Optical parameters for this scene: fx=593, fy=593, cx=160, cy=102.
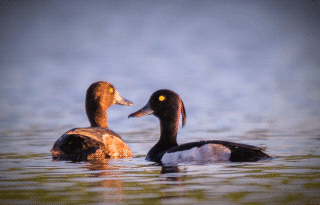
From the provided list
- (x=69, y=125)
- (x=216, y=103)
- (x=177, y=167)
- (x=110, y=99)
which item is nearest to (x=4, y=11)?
(x=216, y=103)

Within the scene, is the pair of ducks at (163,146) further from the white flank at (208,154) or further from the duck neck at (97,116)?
the duck neck at (97,116)

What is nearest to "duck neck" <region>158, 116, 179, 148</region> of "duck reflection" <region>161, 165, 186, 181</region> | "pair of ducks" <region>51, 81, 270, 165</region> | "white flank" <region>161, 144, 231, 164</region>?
"pair of ducks" <region>51, 81, 270, 165</region>

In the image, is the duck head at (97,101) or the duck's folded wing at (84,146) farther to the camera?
the duck head at (97,101)

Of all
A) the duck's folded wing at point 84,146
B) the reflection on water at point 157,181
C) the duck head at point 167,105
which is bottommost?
the reflection on water at point 157,181

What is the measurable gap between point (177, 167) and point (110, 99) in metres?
4.17

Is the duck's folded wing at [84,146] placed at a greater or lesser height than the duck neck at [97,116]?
lesser

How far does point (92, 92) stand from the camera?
11906 millimetres

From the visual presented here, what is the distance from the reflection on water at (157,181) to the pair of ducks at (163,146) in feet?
1.01

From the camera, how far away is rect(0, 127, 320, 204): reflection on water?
6.05m

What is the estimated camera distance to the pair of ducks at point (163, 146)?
897 cm

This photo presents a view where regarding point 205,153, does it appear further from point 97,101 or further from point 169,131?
point 97,101

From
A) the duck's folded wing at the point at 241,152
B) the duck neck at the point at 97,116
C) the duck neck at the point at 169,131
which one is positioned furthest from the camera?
the duck neck at the point at 97,116

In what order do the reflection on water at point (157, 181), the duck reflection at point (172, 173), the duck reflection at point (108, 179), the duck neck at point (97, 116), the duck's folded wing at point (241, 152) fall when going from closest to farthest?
1. the reflection on water at point (157, 181)
2. the duck reflection at point (108, 179)
3. the duck reflection at point (172, 173)
4. the duck's folded wing at point (241, 152)
5. the duck neck at point (97, 116)

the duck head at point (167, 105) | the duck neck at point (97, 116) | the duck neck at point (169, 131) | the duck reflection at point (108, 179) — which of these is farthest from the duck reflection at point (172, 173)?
the duck neck at point (97, 116)
